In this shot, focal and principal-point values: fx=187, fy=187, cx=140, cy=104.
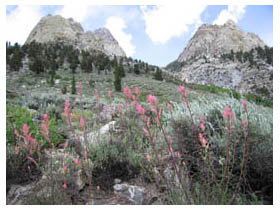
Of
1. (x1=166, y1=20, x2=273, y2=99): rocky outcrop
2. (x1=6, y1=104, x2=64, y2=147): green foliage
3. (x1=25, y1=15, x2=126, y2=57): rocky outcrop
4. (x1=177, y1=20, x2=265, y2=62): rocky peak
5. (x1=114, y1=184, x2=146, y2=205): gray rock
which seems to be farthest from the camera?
(x1=177, y1=20, x2=265, y2=62): rocky peak

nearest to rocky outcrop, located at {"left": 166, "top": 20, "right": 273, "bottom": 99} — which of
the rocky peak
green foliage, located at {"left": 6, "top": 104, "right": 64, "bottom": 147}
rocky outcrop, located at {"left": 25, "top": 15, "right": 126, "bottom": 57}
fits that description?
the rocky peak

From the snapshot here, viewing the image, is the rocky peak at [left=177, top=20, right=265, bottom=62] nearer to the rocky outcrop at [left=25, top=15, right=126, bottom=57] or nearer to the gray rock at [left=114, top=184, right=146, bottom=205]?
the rocky outcrop at [left=25, top=15, right=126, bottom=57]

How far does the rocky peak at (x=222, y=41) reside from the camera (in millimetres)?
65562

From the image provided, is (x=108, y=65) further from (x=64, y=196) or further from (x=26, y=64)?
(x=64, y=196)

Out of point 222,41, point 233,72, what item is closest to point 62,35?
point 233,72

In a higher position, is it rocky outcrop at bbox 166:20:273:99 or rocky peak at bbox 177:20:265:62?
rocky peak at bbox 177:20:265:62

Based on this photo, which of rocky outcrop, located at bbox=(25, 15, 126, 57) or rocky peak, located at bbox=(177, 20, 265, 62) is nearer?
rocky outcrop, located at bbox=(25, 15, 126, 57)

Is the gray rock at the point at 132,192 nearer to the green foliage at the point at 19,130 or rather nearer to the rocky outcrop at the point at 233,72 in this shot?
the green foliage at the point at 19,130

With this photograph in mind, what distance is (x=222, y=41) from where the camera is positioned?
6950cm

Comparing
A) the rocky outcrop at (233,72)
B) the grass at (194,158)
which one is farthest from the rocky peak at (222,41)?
the grass at (194,158)

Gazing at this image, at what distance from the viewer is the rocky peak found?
65562 mm

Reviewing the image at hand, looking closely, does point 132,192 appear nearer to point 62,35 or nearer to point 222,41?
point 62,35

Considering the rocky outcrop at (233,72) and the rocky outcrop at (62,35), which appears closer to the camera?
the rocky outcrop at (233,72)
